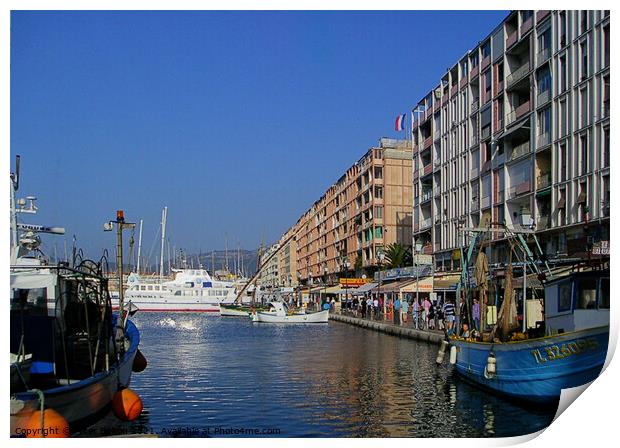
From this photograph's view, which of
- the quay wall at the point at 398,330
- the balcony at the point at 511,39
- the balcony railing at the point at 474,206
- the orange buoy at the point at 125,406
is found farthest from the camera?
the balcony railing at the point at 474,206

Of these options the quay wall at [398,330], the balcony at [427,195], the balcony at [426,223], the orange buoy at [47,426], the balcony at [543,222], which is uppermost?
the balcony at [427,195]

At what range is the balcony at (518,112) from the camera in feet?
131

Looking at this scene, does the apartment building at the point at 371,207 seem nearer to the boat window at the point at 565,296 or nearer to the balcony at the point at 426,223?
the balcony at the point at 426,223

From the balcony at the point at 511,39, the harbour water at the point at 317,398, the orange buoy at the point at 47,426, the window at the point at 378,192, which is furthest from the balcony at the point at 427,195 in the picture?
the orange buoy at the point at 47,426

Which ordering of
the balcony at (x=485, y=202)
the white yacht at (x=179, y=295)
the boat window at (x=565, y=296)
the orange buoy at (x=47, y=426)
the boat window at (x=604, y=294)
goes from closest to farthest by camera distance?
the orange buoy at (x=47, y=426) → the boat window at (x=604, y=294) → the boat window at (x=565, y=296) → the balcony at (x=485, y=202) → the white yacht at (x=179, y=295)

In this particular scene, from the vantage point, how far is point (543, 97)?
37.2m

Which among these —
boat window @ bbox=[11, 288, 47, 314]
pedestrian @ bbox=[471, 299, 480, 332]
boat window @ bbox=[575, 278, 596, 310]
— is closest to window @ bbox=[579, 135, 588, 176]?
pedestrian @ bbox=[471, 299, 480, 332]

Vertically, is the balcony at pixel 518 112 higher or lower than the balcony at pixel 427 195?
higher

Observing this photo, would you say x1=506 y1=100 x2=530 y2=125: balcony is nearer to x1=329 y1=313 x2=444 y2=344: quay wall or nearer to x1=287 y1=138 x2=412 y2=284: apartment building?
x1=329 y1=313 x2=444 y2=344: quay wall

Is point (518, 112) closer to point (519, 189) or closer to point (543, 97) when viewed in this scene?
point (543, 97)

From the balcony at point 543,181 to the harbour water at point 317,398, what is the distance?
11.3m

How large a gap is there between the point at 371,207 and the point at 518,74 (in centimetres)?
3732

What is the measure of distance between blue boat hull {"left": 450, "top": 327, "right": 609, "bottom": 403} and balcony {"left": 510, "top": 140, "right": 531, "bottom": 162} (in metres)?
22.7
